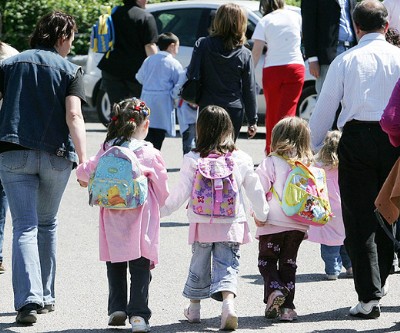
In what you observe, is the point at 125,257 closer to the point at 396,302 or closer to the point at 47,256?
the point at 47,256

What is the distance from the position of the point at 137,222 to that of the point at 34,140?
0.79 m

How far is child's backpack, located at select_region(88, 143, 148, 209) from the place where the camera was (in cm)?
645

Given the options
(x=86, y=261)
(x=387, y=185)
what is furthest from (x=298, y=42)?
(x=387, y=185)

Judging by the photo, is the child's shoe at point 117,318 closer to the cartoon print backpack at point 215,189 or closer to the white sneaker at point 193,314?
the white sneaker at point 193,314

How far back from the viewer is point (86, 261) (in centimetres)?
869

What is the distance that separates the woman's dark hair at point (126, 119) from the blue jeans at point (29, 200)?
0.44 meters

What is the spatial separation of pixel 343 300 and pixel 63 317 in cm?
180

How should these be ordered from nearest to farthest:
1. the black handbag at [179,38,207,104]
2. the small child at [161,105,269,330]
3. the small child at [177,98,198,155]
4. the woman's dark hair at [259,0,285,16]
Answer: the small child at [161,105,269,330] < the black handbag at [179,38,207,104] < the woman's dark hair at [259,0,285,16] < the small child at [177,98,198,155]

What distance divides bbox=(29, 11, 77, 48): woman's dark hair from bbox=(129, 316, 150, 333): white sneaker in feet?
5.67

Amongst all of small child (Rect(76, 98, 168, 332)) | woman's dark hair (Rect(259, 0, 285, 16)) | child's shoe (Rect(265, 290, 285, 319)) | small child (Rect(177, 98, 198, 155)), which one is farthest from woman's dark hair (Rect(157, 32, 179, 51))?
child's shoe (Rect(265, 290, 285, 319))

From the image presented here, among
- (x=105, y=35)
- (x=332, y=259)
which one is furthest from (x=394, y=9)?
(x=105, y=35)

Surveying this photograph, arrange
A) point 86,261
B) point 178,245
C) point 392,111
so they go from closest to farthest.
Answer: point 392,111
point 86,261
point 178,245

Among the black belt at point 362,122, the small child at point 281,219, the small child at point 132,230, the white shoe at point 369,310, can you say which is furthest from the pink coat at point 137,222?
the white shoe at point 369,310

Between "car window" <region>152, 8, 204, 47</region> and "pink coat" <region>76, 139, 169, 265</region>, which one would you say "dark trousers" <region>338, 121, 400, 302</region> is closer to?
"pink coat" <region>76, 139, 169, 265</region>
